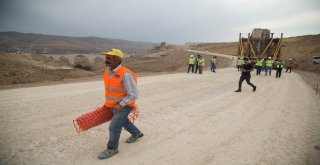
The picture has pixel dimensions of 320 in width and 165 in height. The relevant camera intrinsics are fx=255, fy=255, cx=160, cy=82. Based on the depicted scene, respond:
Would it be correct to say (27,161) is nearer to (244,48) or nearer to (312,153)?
(312,153)

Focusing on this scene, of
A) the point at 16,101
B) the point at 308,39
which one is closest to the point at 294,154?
the point at 16,101

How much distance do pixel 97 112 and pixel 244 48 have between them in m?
24.2

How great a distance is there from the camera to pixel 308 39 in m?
63.1

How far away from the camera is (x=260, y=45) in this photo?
26016 mm

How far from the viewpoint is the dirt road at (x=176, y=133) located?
15.7 ft

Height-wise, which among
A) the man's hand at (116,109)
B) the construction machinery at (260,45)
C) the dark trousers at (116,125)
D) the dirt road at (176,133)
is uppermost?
the construction machinery at (260,45)

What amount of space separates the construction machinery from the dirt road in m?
16.7

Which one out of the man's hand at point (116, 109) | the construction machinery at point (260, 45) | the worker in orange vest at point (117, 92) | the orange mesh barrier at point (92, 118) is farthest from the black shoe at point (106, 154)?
the construction machinery at point (260, 45)

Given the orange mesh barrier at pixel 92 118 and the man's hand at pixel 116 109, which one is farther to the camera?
the orange mesh barrier at pixel 92 118

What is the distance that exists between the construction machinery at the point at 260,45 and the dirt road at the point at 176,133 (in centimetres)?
1674

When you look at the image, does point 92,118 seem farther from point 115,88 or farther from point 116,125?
point 115,88

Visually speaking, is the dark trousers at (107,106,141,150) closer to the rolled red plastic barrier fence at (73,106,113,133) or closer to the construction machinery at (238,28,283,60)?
the rolled red plastic barrier fence at (73,106,113,133)

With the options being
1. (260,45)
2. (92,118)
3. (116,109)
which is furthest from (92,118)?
(260,45)

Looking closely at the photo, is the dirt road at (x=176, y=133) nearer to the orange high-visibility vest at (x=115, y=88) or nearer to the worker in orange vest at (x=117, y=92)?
the worker in orange vest at (x=117, y=92)
